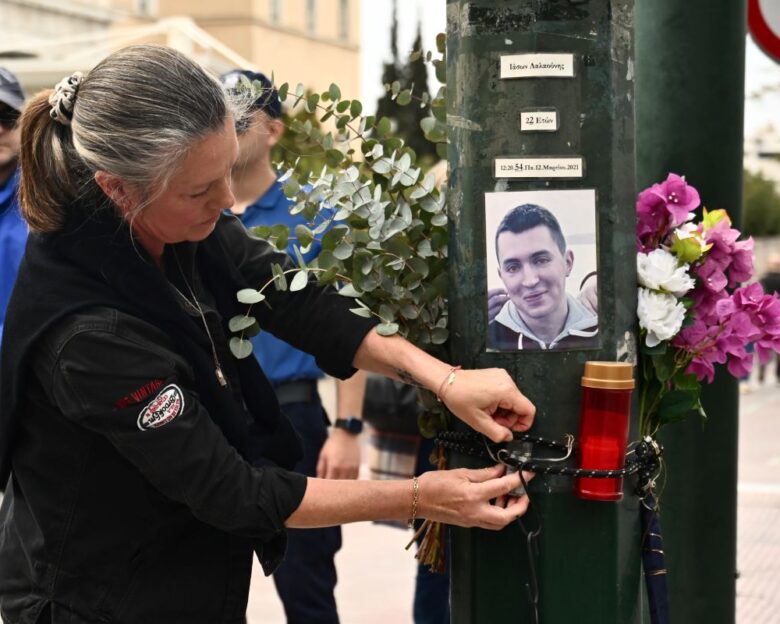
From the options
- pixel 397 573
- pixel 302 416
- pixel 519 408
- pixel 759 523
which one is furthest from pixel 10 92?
pixel 759 523

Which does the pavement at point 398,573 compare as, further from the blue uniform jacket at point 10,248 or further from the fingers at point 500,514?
the fingers at point 500,514

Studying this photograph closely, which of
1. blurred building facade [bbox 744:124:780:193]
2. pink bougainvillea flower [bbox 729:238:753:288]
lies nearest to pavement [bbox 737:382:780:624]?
pink bougainvillea flower [bbox 729:238:753:288]

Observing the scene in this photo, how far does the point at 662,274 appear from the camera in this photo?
2.36m

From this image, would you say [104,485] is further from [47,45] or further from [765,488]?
[47,45]

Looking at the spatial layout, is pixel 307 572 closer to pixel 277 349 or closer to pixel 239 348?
pixel 277 349

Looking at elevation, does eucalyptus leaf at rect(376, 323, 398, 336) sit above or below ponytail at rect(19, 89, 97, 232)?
below

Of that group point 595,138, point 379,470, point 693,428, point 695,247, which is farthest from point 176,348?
point 379,470

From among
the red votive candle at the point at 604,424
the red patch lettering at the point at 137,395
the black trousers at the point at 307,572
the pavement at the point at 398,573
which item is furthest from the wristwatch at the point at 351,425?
the pavement at the point at 398,573

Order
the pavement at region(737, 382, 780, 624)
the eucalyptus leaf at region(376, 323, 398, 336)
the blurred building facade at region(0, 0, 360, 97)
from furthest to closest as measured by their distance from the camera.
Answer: the blurred building facade at region(0, 0, 360, 97)
the pavement at region(737, 382, 780, 624)
the eucalyptus leaf at region(376, 323, 398, 336)

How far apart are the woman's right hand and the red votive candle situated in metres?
0.11

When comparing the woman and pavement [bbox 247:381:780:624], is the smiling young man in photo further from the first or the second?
pavement [bbox 247:381:780:624]

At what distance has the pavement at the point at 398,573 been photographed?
5844 millimetres

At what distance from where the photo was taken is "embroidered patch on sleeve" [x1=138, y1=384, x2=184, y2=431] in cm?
212

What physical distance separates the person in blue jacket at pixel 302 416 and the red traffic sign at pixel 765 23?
1635mm
